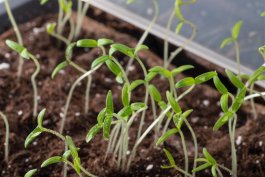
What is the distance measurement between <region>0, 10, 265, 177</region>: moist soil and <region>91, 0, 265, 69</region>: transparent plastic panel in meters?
0.12

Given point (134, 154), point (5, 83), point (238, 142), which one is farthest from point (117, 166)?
point (5, 83)

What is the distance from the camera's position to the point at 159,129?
138 centimetres

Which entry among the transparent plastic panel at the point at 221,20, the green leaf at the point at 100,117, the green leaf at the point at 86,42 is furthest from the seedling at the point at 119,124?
the transparent plastic panel at the point at 221,20

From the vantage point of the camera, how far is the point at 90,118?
1.42 m

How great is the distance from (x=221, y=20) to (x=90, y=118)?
1.71 ft

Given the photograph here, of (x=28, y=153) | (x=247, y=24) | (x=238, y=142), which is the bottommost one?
(x=28, y=153)

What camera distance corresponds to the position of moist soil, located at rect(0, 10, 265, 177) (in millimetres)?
1293

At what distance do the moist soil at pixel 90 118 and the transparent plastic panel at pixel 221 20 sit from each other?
4.6 inches

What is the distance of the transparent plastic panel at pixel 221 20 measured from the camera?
157 centimetres

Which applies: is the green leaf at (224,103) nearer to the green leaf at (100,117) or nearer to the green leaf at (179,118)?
the green leaf at (179,118)

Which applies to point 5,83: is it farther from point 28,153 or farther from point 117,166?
point 117,166

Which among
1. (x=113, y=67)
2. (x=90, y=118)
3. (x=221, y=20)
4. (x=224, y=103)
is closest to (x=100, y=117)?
(x=113, y=67)

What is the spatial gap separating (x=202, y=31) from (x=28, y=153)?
2.13ft

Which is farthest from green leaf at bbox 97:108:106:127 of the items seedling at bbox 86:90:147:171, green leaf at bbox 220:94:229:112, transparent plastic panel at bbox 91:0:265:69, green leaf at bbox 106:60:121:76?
transparent plastic panel at bbox 91:0:265:69
